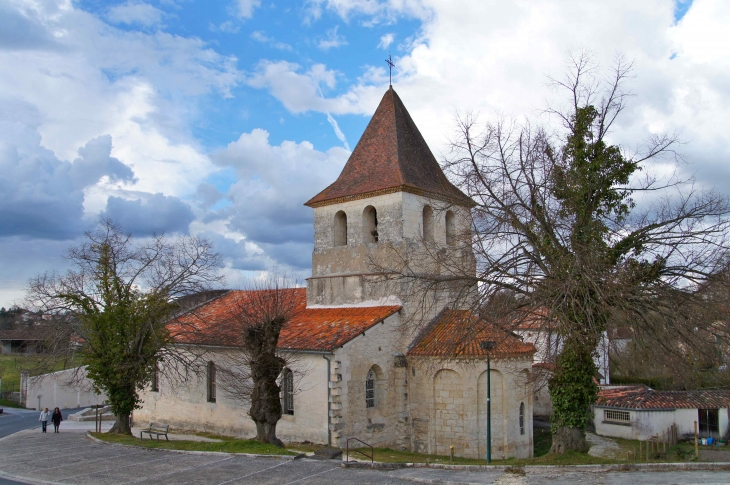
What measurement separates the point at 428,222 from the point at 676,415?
59.8 ft

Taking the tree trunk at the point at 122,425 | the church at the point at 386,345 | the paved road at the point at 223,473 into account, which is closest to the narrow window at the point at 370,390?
the church at the point at 386,345

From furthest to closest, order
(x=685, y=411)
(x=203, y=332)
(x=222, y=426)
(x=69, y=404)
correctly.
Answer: (x=69, y=404)
(x=685, y=411)
(x=203, y=332)
(x=222, y=426)

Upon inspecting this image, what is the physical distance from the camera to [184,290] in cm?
2248

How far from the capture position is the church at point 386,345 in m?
19.4

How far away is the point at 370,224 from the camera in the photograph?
23.3 m

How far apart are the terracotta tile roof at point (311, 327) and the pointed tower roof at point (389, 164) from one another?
4492 mm

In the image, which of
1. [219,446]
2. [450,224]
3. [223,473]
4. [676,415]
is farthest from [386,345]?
[676,415]

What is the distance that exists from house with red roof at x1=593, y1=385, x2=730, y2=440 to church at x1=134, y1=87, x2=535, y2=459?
13.1 m

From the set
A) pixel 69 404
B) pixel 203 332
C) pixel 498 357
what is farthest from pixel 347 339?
pixel 69 404

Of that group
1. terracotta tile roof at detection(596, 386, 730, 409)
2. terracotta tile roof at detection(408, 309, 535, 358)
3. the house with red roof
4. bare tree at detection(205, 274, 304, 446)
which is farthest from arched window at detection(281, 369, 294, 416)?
the house with red roof

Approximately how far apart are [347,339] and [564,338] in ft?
24.7

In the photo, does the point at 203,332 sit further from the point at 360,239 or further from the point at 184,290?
the point at 360,239

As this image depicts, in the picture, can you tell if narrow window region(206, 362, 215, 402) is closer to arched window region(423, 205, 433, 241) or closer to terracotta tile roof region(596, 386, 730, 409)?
arched window region(423, 205, 433, 241)

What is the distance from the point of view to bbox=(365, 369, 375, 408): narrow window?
798 inches
